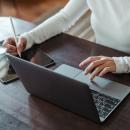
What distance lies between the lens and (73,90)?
84cm

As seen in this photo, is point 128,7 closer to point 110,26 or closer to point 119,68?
point 110,26

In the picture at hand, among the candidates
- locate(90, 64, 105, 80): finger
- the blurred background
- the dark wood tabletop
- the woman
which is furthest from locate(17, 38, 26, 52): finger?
the blurred background

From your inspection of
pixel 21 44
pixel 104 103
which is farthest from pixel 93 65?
pixel 21 44

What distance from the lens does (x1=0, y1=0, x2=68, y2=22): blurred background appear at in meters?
3.32

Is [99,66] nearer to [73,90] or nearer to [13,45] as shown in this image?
[73,90]

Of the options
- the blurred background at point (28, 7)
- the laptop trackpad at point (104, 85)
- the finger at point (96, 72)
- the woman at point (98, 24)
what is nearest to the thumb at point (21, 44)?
the woman at point (98, 24)

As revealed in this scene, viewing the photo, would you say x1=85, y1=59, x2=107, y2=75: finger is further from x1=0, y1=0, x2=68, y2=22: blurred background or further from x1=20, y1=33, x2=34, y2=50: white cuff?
x1=0, y1=0, x2=68, y2=22: blurred background

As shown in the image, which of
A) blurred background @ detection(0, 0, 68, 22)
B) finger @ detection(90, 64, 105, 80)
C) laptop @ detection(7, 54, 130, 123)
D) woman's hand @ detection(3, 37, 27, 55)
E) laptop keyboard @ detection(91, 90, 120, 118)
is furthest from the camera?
blurred background @ detection(0, 0, 68, 22)

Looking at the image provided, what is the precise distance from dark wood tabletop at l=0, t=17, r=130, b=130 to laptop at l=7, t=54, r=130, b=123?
20 millimetres

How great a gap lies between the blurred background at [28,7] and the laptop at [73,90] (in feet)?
7.42

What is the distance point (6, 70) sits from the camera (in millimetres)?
1209

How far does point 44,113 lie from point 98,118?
0.63ft

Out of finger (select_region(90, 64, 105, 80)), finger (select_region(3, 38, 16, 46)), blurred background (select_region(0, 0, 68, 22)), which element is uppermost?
finger (select_region(3, 38, 16, 46))

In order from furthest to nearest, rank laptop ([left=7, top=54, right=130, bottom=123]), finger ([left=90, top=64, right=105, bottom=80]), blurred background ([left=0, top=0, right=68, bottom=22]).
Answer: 1. blurred background ([left=0, top=0, right=68, bottom=22])
2. finger ([left=90, top=64, right=105, bottom=80])
3. laptop ([left=7, top=54, right=130, bottom=123])
